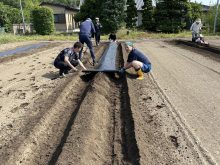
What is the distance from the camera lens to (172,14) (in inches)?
1192

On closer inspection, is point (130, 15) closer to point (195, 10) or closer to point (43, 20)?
point (195, 10)

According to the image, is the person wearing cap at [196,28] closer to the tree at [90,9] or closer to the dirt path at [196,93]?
the dirt path at [196,93]

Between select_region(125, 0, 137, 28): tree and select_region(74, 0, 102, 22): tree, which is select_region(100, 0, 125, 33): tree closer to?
select_region(74, 0, 102, 22): tree

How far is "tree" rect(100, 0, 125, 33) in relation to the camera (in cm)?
2938

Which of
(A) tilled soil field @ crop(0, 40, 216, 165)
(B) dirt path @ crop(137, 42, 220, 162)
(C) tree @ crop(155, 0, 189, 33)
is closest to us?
(A) tilled soil field @ crop(0, 40, 216, 165)

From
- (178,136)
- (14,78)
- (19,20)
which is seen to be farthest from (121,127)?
(19,20)

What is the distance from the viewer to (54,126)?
5.58 metres

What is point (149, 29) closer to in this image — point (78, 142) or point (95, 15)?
point (95, 15)

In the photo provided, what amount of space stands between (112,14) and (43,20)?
7.43 m

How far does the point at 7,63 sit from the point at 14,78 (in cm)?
349

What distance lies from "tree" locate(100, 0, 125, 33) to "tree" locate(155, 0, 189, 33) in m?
3.99

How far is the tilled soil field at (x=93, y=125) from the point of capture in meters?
4.35

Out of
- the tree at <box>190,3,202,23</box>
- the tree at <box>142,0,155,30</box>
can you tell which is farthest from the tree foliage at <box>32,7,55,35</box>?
the tree at <box>190,3,202,23</box>

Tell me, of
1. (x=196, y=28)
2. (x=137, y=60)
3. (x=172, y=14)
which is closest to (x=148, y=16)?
(x=172, y=14)
